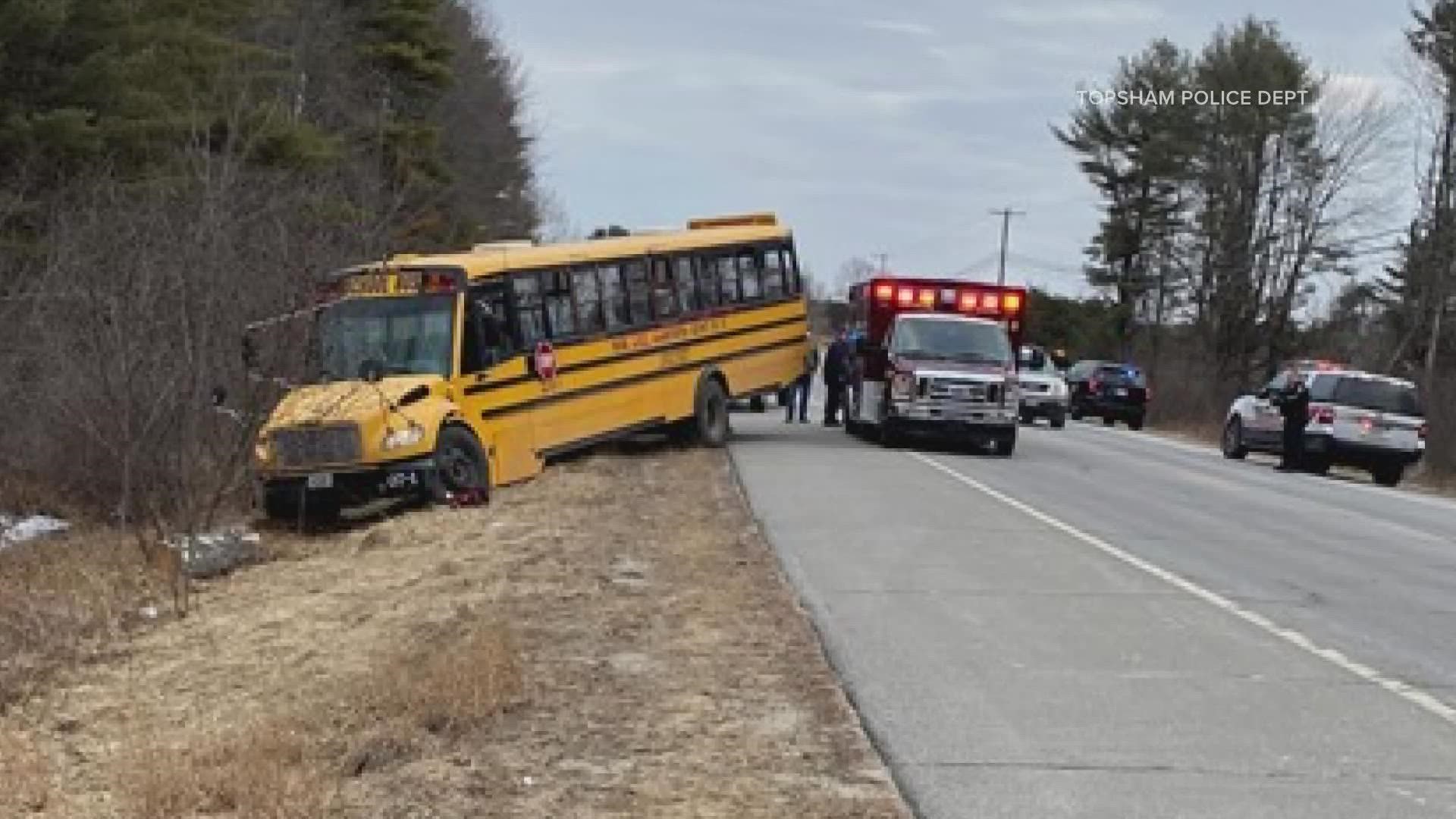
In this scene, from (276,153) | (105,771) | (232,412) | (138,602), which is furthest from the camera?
(276,153)

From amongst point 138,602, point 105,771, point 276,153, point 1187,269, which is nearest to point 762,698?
point 105,771

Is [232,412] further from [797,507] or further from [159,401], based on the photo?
[797,507]

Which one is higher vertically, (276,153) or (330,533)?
(276,153)

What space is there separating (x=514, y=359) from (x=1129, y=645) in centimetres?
1039

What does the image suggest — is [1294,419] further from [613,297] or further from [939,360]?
[613,297]

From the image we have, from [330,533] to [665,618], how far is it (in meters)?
7.73

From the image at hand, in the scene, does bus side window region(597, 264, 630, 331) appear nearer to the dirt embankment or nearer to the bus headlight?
the bus headlight

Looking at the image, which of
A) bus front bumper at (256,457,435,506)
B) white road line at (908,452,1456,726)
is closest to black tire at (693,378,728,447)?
white road line at (908,452,1456,726)

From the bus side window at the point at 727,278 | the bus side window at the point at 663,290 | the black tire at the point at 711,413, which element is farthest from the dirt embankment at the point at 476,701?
the bus side window at the point at 727,278

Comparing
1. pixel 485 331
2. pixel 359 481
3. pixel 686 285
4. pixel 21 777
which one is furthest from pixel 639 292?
pixel 21 777

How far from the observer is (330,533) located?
16.7 meters

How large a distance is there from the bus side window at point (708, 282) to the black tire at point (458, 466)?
6.28 meters

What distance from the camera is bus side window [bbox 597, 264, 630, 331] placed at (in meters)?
21.0

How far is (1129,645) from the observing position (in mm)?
9539
